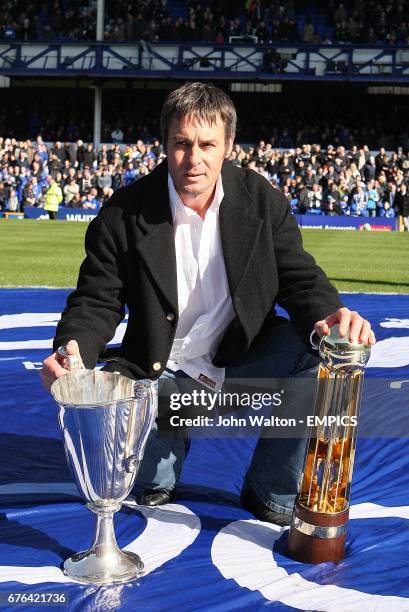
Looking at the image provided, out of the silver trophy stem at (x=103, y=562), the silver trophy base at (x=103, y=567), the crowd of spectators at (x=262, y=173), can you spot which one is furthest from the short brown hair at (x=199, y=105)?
the crowd of spectators at (x=262, y=173)

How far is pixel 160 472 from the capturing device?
11.1ft

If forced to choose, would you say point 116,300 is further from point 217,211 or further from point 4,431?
point 4,431

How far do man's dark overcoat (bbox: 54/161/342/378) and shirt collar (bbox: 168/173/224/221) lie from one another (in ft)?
0.07

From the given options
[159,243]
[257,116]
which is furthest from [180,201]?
[257,116]

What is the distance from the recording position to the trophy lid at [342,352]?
109 inches

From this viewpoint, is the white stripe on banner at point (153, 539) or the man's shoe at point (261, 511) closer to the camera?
the white stripe on banner at point (153, 539)

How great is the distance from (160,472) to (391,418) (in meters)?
1.45

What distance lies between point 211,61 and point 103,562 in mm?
32907

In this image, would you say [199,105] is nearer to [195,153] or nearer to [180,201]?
[195,153]

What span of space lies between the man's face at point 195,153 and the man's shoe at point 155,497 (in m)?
1.14

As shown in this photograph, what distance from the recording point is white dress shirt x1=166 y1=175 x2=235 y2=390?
3.32 meters

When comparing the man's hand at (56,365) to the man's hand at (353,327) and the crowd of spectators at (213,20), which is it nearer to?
the man's hand at (353,327)

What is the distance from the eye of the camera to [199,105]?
3.08m

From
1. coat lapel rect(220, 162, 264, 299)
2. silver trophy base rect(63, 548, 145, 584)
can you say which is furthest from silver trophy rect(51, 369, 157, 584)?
coat lapel rect(220, 162, 264, 299)
